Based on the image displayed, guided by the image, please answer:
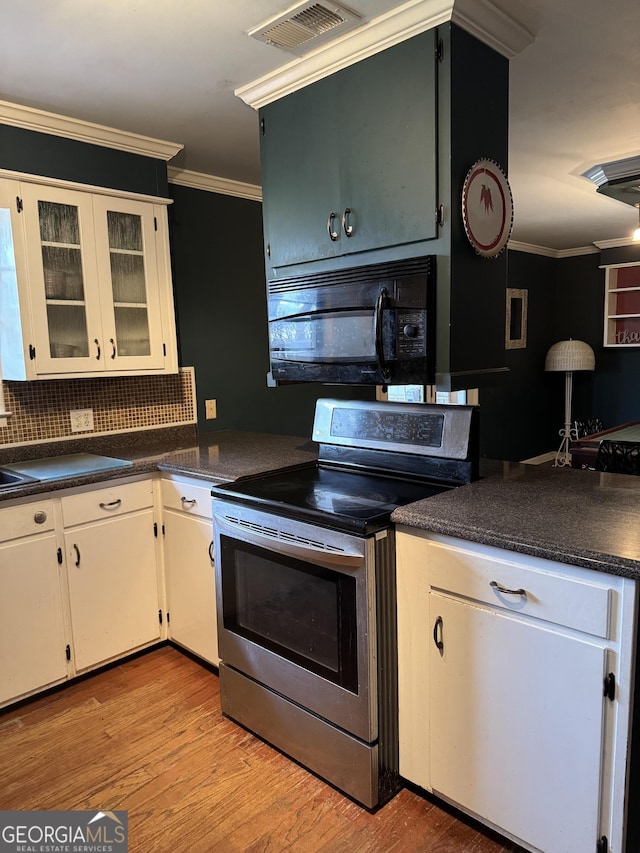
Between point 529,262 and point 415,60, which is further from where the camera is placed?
point 529,262

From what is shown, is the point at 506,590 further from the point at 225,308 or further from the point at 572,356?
the point at 572,356

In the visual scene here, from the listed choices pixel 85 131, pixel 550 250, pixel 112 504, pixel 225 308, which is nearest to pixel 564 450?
A: pixel 550 250

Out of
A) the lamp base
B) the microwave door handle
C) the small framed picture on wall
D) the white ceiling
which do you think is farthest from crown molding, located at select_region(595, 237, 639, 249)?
the microwave door handle

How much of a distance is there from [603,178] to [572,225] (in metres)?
1.74

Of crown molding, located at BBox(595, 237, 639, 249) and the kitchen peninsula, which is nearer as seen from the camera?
the kitchen peninsula

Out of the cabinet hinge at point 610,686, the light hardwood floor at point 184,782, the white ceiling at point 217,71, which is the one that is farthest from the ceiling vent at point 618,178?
the light hardwood floor at point 184,782

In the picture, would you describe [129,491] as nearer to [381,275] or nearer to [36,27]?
[381,275]

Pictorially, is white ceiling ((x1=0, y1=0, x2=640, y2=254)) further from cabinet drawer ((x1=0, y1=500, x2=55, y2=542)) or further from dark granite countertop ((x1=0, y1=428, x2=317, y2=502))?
cabinet drawer ((x1=0, y1=500, x2=55, y2=542))

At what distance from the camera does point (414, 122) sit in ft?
5.97

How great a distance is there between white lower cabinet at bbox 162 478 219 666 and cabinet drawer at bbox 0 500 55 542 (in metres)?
0.48

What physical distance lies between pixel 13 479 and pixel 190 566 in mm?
782

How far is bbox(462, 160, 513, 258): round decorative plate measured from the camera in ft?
5.97

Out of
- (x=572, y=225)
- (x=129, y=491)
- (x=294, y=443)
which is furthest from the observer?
(x=572, y=225)

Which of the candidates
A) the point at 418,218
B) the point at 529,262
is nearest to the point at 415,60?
the point at 418,218
